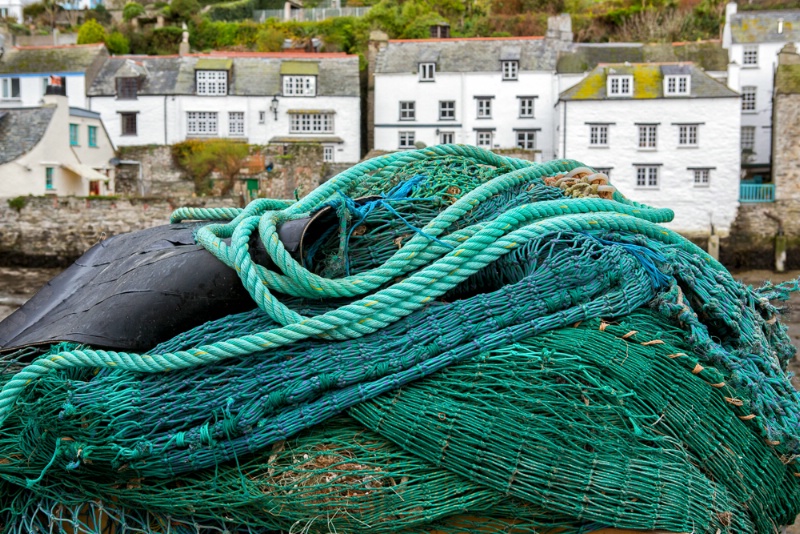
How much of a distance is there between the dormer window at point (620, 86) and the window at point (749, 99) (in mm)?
7403

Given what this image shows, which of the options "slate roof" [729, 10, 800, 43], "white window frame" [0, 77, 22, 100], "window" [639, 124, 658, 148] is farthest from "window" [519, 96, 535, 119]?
"white window frame" [0, 77, 22, 100]

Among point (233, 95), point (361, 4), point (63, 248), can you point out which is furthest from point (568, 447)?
point (361, 4)

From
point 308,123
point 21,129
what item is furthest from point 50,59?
point 308,123

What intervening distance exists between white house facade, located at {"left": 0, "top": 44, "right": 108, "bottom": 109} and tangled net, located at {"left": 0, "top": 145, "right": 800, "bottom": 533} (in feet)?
137

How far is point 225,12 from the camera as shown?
55938 millimetres

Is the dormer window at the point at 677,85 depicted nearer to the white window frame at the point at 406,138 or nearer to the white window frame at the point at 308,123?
the white window frame at the point at 406,138

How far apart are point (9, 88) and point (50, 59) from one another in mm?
2354

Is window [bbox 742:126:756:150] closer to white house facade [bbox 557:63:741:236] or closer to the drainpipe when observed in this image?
white house facade [bbox 557:63:741:236]

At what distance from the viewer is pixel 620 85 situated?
118 ft

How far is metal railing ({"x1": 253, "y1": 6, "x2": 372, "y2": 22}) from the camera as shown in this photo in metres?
54.7

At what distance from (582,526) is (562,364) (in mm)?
451

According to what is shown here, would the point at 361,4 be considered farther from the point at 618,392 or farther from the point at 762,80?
the point at 618,392

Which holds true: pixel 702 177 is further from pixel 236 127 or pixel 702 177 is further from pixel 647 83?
pixel 236 127

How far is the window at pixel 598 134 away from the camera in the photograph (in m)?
36.4
